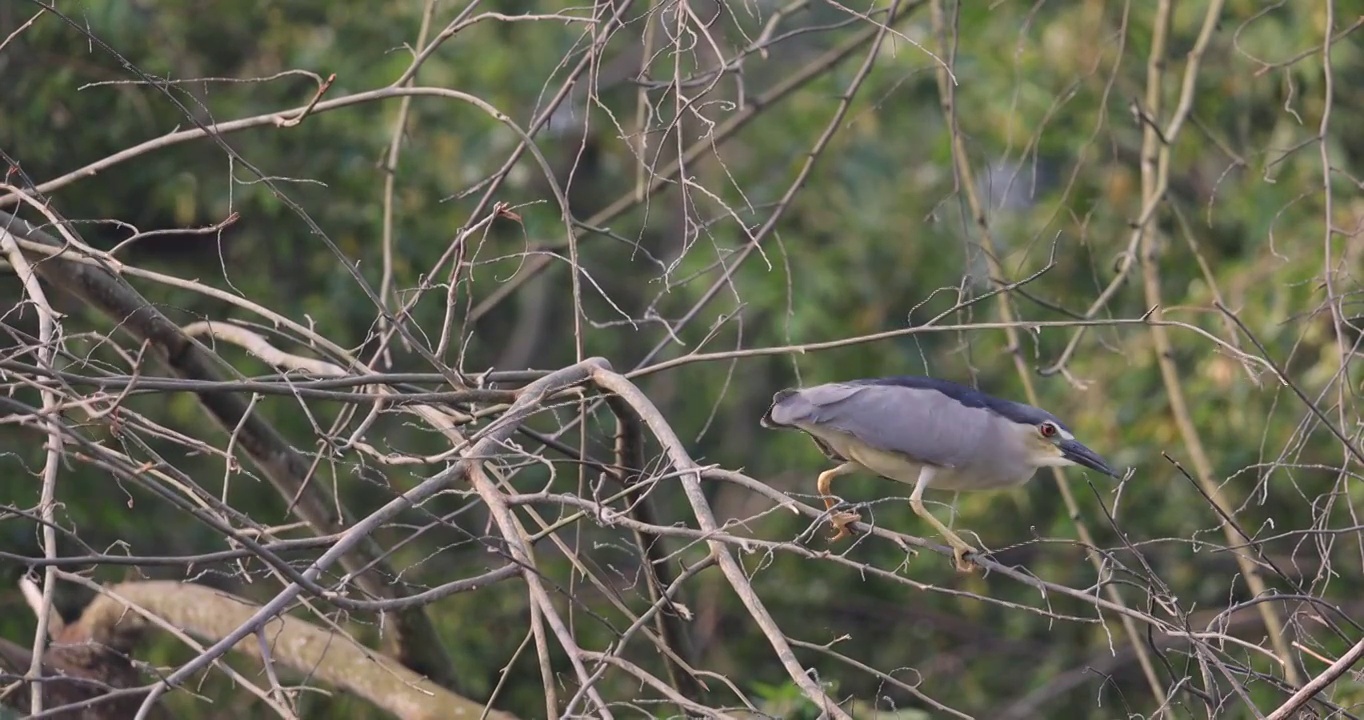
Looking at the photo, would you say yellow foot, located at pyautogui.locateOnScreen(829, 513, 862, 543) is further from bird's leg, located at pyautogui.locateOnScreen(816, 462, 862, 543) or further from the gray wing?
the gray wing

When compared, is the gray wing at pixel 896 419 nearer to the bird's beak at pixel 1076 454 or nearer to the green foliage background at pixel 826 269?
the bird's beak at pixel 1076 454

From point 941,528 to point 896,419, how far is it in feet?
1.00

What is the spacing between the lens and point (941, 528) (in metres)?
3.01

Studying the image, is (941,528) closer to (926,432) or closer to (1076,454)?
(926,432)

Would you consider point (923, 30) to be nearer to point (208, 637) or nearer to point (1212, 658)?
point (208, 637)

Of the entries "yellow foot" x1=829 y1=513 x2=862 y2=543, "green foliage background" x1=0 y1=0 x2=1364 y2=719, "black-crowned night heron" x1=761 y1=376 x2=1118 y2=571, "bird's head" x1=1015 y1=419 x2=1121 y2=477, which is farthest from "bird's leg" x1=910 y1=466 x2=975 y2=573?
"green foliage background" x1=0 y1=0 x2=1364 y2=719

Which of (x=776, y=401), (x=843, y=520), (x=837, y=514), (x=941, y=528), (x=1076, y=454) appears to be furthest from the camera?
(x=1076, y=454)

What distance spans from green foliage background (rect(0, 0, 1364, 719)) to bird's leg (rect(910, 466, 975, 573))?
1.07 meters

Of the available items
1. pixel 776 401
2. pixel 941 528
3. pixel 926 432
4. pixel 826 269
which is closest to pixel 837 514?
pixel 941 528

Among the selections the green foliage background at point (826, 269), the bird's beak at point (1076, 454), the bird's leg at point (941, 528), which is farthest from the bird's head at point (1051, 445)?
the green foliage background at point (826, 269)

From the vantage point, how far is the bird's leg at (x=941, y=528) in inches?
104

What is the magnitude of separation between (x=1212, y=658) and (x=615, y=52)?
7.21 m

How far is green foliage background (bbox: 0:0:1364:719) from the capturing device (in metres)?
5.00

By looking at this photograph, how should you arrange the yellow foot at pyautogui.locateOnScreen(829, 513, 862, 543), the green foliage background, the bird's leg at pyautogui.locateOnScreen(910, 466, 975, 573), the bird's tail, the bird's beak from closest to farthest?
the yellow foot at pyautogui.locateOnScreen(829, 513, 862, 543) → the bird's leg at pyautogui.locateOnScreen(910, 466, 975, 573) → the bird's tail → the bird's beak → the green foliage background
